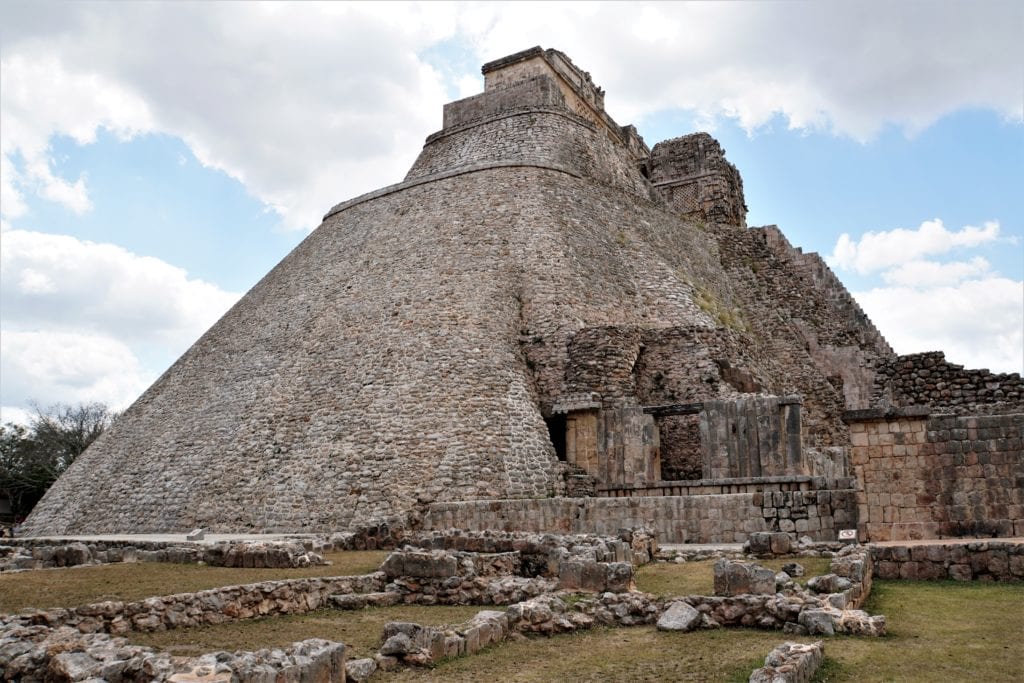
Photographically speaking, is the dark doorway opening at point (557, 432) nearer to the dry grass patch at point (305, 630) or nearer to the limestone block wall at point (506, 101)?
the dry grass patch at point (305, 630)

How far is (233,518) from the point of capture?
1602 centimetres

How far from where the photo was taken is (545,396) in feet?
61.3

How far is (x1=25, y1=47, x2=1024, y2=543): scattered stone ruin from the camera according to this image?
12.3 meters

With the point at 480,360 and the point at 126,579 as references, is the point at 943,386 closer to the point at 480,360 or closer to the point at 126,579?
the point at 480,360

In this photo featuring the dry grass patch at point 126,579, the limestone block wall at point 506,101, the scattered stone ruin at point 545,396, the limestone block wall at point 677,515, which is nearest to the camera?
the dry grass patch at point 126,579

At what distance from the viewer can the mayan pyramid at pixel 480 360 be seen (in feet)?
54.0

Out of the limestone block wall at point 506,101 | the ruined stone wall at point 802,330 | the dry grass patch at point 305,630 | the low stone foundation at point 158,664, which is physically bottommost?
the dry grass patch at point 305,630

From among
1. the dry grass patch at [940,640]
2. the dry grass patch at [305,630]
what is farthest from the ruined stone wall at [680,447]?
the dry grass patch at [305,630]

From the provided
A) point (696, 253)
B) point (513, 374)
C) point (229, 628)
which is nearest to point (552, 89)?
point (696, 253)

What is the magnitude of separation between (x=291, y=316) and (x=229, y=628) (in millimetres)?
14798

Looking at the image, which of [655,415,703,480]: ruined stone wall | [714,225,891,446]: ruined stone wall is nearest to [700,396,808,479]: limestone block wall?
[655,415,703,480]: ruined stone wall

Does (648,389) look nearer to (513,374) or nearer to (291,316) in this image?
(513,374)

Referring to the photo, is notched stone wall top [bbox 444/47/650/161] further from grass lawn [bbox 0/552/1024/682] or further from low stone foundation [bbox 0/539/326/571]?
grass lawn [bbox 0/552/1024/682]

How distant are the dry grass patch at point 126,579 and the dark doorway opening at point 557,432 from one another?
6791 millimetres
